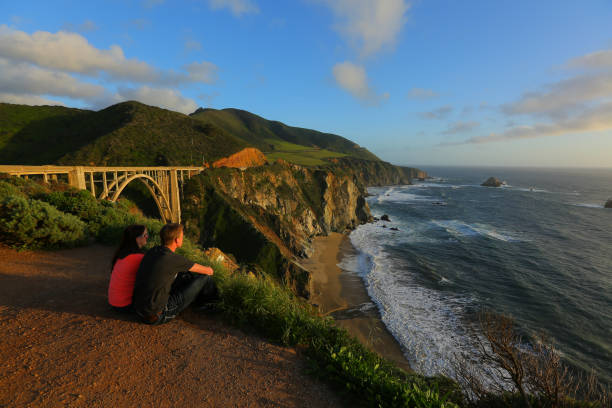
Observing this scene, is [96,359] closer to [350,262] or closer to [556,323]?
[556,323]

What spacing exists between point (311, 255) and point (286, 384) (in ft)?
110

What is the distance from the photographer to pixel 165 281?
4.39 m

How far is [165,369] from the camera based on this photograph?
157 inches

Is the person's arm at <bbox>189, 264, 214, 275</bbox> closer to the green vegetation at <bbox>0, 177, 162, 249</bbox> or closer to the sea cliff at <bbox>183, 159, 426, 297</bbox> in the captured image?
the green vegetation at <bbox>0, 177, 162, 249</bbox>

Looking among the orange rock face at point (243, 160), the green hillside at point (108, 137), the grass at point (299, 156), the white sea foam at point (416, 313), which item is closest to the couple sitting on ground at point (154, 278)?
the white sea foam at point (416, 313)

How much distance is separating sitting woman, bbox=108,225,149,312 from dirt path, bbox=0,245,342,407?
0.42 m

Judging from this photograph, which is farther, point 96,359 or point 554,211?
point 554,211

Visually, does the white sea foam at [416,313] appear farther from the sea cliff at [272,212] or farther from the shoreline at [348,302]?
the sea cliff at [272,212]

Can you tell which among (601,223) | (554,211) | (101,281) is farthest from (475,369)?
(554,211)

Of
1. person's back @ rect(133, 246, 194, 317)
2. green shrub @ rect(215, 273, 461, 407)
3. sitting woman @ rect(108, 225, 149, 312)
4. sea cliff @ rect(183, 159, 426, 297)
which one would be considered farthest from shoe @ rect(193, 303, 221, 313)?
sea cliff @ rect(183, 159, 426, 297)

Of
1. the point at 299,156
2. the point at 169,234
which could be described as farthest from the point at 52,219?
the point at 299,156

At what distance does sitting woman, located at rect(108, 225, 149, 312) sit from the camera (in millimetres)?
4512

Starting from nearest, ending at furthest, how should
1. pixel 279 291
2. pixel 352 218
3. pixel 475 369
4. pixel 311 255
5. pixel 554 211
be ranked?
pixel 279 291 < pixel 475 369 < pixel 311 255 < pixel 352 218 < pixel 554 211

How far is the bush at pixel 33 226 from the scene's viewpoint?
25.3ft
